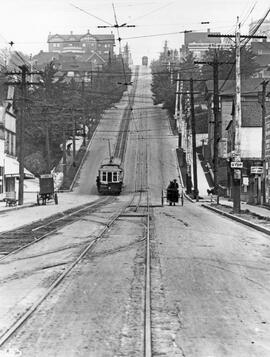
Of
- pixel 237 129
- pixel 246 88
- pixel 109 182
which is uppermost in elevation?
pixel 246 88

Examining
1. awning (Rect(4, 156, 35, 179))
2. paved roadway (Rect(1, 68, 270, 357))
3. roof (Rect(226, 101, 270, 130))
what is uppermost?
roof (Rect(226, 101, 270, 130))

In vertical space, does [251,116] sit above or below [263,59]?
below

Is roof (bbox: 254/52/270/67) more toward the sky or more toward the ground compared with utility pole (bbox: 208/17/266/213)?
more toward the sky

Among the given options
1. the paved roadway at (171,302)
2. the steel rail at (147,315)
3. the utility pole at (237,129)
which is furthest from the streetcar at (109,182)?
the steel rail at (147,315)

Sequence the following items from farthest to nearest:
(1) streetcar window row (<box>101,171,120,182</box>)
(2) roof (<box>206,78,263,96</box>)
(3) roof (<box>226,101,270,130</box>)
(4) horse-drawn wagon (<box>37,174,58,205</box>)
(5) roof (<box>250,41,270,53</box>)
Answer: (5) roof (<box>250,41,270,53</box>) < (2) roof (<box>206,78,263,96</box>) < (3) roof (<box>226,101,270,130</box>) < (1) streetcar window row (<box>101,171,120,182</box>) < (4) horse-drawn wagon (<box>37,174,58,205</box>)

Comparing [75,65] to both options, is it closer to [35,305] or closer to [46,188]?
[46,188]

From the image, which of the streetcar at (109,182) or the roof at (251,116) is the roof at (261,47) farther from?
the streetcar at (109,182)

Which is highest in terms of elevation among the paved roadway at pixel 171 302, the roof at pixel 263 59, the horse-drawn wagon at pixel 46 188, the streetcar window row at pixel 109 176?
the roof at pixel 263 59

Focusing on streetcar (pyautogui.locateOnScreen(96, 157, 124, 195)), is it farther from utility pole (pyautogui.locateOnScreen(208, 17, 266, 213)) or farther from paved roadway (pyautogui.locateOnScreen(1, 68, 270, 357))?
paved roadway (pyautogui.locateOnScreen(1, 68, 270, 357))

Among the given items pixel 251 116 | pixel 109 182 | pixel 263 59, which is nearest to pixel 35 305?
pixel 109 182

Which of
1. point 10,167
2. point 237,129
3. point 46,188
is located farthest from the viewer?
point 10,167

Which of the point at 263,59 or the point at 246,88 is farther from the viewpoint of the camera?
the point at 263,59

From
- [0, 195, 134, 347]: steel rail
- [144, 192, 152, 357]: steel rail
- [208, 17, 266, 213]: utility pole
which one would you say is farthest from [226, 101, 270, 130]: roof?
[144, 192, 152, 357]: steel rail
